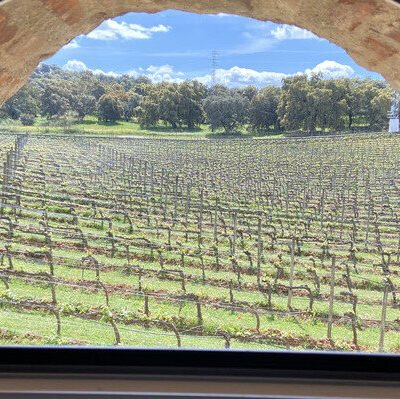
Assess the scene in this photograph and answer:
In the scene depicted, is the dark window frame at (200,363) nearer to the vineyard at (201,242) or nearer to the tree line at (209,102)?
the tree line at (209,102)

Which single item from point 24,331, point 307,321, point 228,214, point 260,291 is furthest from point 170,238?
point 24,331

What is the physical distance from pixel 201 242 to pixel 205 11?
6447 mm

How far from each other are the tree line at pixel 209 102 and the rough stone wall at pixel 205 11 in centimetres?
109

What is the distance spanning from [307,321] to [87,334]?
221 centimetres

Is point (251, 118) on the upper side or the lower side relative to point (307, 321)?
upper

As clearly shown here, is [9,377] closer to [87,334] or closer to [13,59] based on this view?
[13,59]

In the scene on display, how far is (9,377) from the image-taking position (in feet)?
3.22

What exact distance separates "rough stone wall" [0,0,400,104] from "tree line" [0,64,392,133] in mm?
1088

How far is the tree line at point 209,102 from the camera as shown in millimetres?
2877

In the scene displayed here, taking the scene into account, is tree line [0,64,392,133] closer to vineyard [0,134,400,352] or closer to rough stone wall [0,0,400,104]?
rough stone wall [0,0,400,104]

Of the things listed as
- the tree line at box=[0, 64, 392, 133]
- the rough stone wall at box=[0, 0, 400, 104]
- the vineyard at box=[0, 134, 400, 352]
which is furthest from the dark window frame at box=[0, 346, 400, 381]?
the vineyard at box=[0, 134, 400, 352]

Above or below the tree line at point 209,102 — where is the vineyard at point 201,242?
below

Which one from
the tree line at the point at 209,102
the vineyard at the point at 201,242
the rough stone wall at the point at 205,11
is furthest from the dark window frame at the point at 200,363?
the vineyard at the point at 201,242

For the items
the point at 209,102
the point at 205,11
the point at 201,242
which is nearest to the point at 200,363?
the point at 205,11
